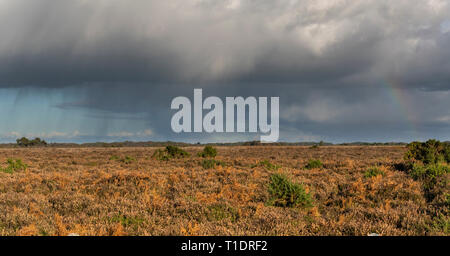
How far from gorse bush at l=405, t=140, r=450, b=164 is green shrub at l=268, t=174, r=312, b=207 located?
595 inches

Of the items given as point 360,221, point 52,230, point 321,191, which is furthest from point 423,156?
point 52,230

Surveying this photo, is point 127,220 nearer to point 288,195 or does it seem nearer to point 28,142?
point 288,195

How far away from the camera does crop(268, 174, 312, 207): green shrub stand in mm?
10263

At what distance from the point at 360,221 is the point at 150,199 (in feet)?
21.1

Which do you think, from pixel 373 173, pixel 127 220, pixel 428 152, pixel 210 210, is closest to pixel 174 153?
pixel 373 173

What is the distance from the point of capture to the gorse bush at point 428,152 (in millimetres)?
21609

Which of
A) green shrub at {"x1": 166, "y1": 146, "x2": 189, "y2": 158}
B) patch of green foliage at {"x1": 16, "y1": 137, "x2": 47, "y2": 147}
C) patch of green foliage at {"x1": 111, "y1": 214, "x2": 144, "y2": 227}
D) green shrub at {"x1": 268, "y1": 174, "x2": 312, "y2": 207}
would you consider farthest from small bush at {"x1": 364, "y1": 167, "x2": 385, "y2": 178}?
patch of green foliage at {"x1": 16, "y1": 137, "x2": 47, "y2": 147}

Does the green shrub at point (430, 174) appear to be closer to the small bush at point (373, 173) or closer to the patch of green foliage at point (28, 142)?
the small bush at point (373, 173)

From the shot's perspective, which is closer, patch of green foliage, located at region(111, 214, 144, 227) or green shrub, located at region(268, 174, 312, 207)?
patch of green foliage, located at region(111, 214, 144, 227)

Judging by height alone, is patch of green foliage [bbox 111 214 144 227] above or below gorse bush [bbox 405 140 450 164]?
below

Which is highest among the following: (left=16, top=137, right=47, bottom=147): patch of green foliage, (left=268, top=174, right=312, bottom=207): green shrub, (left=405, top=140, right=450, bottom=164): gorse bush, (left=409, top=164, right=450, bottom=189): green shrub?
(left=16, top=137, right=47, bottom=147): patch of green foliage

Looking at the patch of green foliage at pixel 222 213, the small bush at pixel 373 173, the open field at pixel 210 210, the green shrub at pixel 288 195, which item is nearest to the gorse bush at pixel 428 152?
the small bush at pixel 373 173

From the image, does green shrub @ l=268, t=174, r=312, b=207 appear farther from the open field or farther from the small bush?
the small bush
